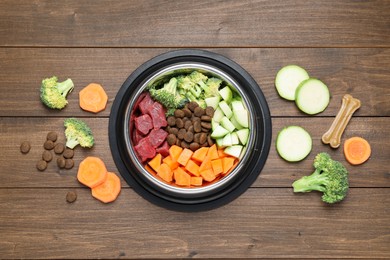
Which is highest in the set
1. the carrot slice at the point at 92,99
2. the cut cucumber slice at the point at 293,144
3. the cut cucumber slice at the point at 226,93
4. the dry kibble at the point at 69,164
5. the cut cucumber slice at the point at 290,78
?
the cut cucumber slice at the point at 290,78

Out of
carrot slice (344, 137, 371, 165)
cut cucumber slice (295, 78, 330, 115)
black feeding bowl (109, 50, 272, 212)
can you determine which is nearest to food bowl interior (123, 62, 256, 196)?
black feeding bowl (109, 50, 272, 212)

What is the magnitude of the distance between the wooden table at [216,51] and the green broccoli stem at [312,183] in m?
0.05

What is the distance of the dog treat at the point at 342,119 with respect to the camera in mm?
2402

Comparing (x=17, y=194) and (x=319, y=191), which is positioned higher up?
(x=319, y=191)

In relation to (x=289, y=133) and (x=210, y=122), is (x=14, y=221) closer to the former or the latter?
(x=210, y=122)

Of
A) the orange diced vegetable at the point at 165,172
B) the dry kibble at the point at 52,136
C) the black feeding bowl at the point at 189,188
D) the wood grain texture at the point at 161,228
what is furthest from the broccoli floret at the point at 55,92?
the orange diced vegetable at the point at 165,172

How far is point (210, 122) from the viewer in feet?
7.83

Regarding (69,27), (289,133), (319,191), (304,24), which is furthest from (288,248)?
(69,27)

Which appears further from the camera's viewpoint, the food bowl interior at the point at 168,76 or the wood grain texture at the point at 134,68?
the wood grain texture at the point at 134,68

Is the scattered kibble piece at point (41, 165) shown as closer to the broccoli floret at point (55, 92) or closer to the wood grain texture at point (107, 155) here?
the wood grain texture at point (107, 155)

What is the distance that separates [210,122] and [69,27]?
0.79m

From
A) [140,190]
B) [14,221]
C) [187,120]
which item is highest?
[187,120]

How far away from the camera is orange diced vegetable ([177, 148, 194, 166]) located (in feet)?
7.74

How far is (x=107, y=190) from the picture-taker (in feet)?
7.76
